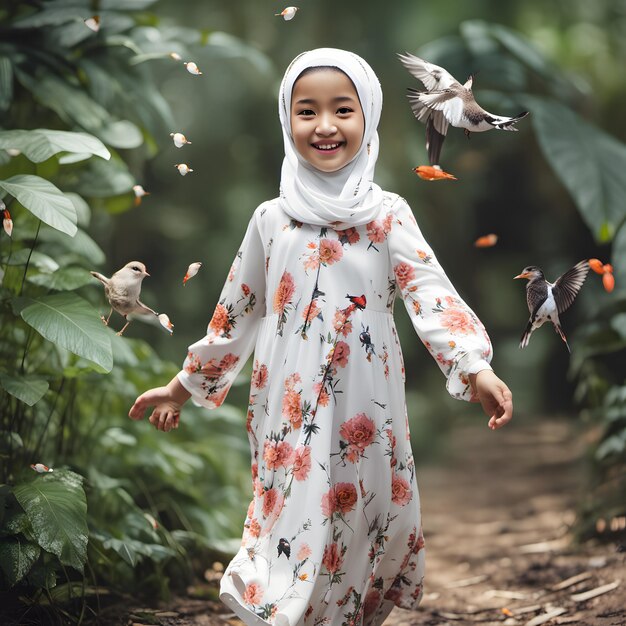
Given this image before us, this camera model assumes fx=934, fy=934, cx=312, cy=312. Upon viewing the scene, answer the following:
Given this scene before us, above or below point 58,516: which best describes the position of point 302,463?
above

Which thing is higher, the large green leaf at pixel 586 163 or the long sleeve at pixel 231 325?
the large green leaf at pixel 586 163

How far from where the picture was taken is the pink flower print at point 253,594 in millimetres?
2020

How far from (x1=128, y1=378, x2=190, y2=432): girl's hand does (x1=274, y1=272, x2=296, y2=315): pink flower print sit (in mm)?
318

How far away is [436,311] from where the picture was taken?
6.81ft

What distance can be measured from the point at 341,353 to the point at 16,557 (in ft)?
3.00

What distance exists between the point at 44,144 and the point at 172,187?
15.8 feet

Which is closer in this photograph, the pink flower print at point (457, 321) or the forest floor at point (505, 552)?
the pink flower print at point (457, 321)

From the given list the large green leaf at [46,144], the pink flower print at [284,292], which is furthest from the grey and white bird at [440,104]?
the large green leaf at [46,144]

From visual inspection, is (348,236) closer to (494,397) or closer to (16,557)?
(494,397)

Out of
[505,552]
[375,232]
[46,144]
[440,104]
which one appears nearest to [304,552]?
[375,232]

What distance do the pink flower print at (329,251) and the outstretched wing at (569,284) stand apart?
487mm

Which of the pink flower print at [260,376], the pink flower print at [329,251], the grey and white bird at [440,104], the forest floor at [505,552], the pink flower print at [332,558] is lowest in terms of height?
the forest floor at [505,552]

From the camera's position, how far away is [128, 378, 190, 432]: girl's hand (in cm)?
219

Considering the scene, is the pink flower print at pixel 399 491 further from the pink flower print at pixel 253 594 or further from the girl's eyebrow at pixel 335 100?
the girl's eyebrow at pixel 335 100
